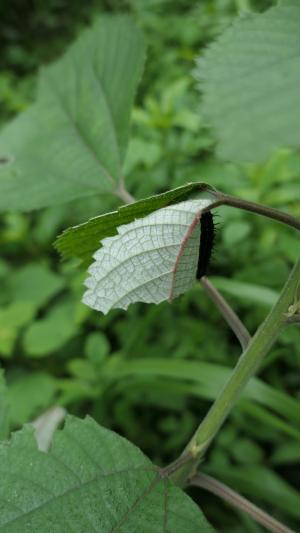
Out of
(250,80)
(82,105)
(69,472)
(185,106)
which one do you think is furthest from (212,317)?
(250,80)

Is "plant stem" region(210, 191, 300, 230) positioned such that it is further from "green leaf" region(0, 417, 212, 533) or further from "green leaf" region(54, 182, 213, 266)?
"green leaf" region(0, 417, 212, 533)

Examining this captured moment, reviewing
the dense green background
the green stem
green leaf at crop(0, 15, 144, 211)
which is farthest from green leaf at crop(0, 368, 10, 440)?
the dense green background

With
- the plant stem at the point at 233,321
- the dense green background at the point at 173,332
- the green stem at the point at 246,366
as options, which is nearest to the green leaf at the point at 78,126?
the plant stem at the point at 233,321

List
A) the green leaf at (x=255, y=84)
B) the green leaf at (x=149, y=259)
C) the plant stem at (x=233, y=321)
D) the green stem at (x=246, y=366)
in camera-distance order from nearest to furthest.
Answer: the green leaf at (x=255, y=84), the green leaf at (x=149, y=259), the green stem at (x=246, y=366), the plant stem at (x=233, y=321)

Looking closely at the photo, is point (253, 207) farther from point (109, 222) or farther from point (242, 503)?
point (242, 503)

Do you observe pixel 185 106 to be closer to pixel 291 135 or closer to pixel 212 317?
pixel 212 317

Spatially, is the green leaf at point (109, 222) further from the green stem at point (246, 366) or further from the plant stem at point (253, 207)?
the green stem at point (246, 366)
